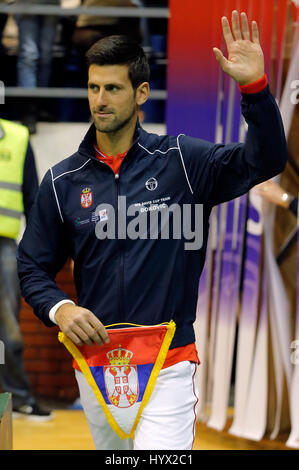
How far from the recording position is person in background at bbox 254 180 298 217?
377 cm

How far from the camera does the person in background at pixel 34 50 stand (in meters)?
5.00

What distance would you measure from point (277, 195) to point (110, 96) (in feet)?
5.49

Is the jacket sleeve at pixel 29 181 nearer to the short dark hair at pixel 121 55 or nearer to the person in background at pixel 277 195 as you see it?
the person in background at pixel 277 195

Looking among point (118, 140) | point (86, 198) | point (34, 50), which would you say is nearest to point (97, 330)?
point (86, 198)

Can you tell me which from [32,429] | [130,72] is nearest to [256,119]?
[130,72]

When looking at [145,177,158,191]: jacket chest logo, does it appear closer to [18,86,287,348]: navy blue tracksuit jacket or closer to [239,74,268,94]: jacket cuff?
[18,86,287,348]: navy blue tracksuit jacket

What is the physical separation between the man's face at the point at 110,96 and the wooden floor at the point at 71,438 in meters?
2.06

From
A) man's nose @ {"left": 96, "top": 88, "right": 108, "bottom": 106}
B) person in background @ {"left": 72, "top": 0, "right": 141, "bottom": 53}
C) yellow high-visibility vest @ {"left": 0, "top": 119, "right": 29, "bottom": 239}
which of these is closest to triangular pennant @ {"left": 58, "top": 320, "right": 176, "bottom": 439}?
man's nose @ {"left": 96, "top": 88, "right": 108, "bottom": 106}

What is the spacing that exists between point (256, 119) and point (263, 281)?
78.1 inches

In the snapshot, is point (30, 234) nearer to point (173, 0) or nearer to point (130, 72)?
point (130, 72)

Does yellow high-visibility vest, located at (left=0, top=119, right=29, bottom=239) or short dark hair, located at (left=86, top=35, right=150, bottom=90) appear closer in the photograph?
short dark hair, located at (left=86, top=35, right=150, bottom=90)

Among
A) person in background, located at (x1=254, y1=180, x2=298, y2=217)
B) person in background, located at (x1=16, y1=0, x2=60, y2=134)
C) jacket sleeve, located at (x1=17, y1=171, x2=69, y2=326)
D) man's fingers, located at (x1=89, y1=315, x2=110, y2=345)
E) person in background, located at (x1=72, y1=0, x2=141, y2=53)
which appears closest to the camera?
man's fingers, located at (x1=89, y1=315, x2=110, y2=345)

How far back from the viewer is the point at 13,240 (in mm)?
4324

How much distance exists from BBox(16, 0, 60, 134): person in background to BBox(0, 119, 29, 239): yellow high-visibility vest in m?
0.66
